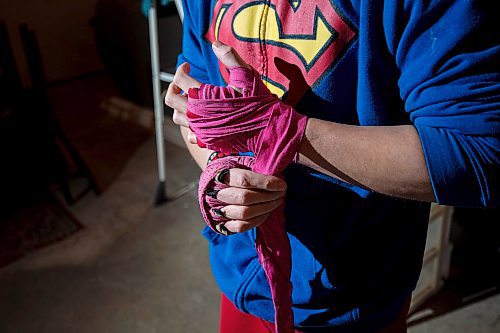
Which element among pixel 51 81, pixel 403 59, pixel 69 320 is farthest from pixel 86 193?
pixel 403 59

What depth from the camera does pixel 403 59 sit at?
0.62 meters

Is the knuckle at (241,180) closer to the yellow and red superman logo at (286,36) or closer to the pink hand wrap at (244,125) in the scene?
the pink hand wrap at (244,125)

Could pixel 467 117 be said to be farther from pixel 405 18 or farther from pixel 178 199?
pixel 178 199

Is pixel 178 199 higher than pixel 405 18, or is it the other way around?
pixel 405 18

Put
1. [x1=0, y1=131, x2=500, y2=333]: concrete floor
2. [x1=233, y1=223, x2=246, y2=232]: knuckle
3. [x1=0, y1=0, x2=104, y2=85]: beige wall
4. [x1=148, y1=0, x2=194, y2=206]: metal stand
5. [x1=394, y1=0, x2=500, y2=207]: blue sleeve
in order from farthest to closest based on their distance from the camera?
[x1=0, y1=0, x2=104, y2=85]: beige wall < [x1=148, y1=0, x2=194, y2=206]: metal stand < [x1=0, y1=131, x2=500, y2=333]: concrete floor < [x1=233, y1=223, x2=246, y2=232]: knuckle < [x1=394, y1=0, x2=500, y2=207]: blue sleeve

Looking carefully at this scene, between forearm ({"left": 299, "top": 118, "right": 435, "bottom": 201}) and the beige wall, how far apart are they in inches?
172

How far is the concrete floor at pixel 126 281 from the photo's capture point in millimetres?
2187

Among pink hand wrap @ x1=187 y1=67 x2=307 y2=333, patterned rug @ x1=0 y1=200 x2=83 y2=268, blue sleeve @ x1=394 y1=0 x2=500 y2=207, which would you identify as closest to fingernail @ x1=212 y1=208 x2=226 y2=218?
pink hand wrap @ x1=187 y1=67 x2=307 y2=333

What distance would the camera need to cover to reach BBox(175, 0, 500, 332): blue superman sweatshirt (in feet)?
1.86

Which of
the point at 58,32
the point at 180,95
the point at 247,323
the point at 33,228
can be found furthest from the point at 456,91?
the point at 58,32

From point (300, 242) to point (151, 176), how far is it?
2649mm

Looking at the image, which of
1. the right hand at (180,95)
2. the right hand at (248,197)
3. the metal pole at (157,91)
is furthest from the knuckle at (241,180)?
the metal pole at (157,91)

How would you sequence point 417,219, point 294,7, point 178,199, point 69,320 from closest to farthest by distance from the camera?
point 294,7
point 417,219
point 69,320
point 178,199

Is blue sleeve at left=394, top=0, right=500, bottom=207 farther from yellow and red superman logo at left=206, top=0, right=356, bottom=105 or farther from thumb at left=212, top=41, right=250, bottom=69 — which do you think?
thumb at left=212, top=41, right=250, bottom=69
